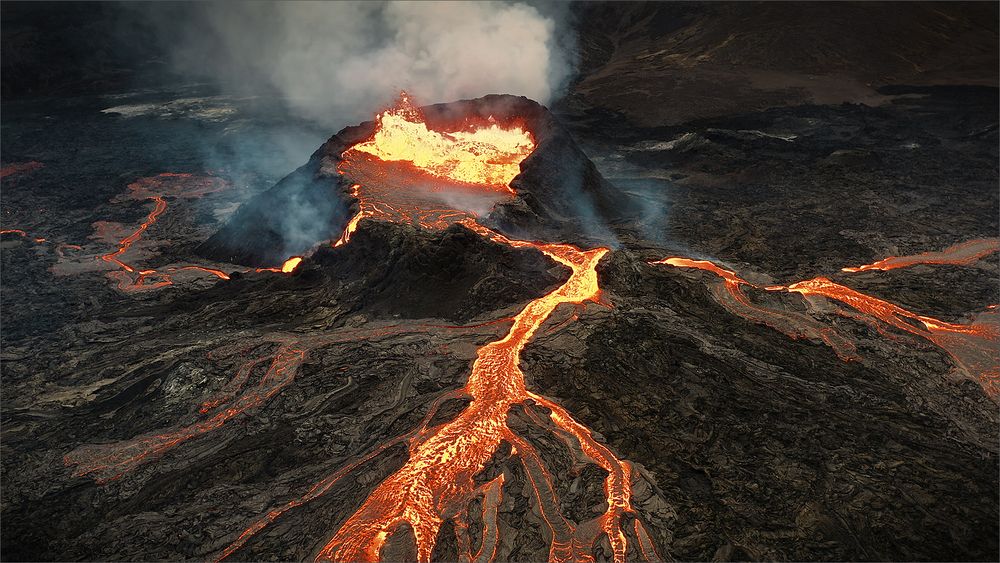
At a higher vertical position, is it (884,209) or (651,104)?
(651,104)

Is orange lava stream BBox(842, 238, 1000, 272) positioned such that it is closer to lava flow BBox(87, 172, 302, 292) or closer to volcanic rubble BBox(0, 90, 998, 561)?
volcanic rubble BBox(0, 90, 998, 561)

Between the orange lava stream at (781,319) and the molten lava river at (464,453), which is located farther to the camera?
the orange lava stream at (781,319)

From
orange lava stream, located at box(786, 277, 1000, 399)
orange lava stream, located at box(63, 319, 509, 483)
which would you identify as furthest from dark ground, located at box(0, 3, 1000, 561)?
orange lava stream, located at box(786, 277, 1000, 399)

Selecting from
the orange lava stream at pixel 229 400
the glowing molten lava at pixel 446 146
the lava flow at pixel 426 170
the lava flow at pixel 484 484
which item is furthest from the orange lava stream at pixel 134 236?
the lava flow at pixel 484 484

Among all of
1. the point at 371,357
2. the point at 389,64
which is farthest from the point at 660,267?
the point at 389,64

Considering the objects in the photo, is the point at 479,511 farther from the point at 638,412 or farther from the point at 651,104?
the point at 651,104

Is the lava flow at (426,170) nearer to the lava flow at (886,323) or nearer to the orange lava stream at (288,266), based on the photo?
the orange lava stream at (288,266)
